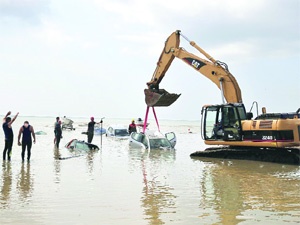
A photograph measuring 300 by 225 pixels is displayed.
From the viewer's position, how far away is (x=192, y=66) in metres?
20.5

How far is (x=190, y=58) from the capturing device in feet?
67.2

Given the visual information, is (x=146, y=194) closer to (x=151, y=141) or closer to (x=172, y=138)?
(x=151, y=141)

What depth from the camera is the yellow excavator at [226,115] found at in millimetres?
15820

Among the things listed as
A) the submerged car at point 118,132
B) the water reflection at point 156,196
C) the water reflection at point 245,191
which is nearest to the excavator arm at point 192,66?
the water reflection at point 245,191

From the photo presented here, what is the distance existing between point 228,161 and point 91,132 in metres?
9.73

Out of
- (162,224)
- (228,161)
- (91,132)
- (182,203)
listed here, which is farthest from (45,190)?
(91,132)

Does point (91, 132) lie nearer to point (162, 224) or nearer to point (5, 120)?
point (5, 120)

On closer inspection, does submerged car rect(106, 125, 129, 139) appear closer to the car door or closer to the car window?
the car door

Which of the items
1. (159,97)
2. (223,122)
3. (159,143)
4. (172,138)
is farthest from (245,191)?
(172,138)

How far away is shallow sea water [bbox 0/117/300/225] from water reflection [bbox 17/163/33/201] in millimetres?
20

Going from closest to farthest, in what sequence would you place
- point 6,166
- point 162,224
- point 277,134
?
1. point 162,224
2. point 6,166
3. point 277,134

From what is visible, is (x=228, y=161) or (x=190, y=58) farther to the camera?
(x=190, y=58)

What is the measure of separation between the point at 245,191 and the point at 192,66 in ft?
38.7

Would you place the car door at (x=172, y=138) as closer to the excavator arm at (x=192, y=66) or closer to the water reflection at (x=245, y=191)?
the excavator arm at (x=192, y=66)
